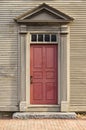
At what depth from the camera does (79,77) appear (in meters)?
14.3

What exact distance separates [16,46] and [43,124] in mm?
2933

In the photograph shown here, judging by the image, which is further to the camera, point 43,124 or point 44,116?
point 44,116

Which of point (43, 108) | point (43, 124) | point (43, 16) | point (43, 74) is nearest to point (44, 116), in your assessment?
point (43, 108)

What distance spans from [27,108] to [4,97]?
85cm

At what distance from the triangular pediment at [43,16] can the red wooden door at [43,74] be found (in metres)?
0.88

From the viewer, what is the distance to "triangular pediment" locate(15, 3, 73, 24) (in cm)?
1405

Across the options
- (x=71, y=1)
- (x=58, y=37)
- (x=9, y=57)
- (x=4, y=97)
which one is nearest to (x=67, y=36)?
(x=58, y=37)

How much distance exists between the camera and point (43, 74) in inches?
565

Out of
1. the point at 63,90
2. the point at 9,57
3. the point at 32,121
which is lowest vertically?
the point at 32,121

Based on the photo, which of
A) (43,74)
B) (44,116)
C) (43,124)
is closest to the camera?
(43,124)

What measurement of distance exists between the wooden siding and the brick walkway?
0.99m

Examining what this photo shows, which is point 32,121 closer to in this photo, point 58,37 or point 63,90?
point 63,90

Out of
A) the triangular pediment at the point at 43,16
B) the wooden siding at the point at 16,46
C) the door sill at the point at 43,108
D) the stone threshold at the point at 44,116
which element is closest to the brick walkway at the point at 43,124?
the stone threshold at the point at 44,116

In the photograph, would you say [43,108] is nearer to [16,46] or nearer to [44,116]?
[44,116]
